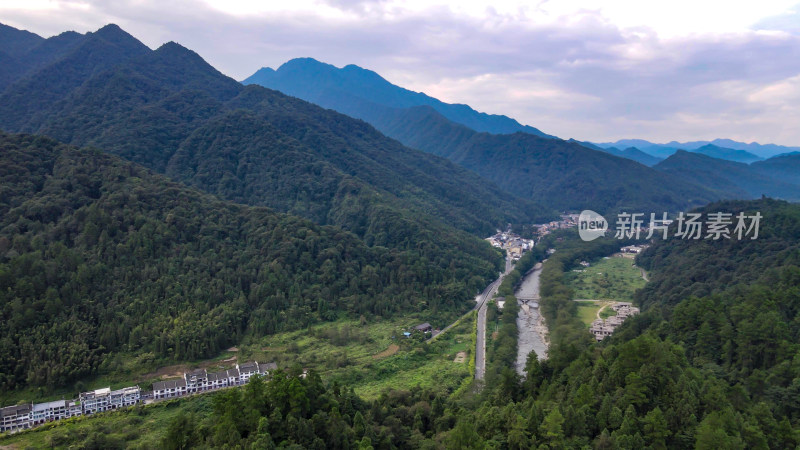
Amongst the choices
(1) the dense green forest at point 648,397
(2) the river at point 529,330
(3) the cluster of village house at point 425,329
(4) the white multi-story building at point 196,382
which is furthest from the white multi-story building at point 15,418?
(2) the river at point 529,330

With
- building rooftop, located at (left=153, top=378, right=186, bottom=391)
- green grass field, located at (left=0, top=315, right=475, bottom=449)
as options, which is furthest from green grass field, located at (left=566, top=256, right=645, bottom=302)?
building rooftop, located at (left=153, top=378, right=186, bottom=391)

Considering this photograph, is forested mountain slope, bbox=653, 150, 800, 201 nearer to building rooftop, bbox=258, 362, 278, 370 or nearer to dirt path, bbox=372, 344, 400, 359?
dirt path, bbox=372, 344, 400, 359

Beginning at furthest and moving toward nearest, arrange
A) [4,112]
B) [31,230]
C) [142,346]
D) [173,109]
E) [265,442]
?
1. [173,109]
2. [4,112]
3. [31,230]
4. [142,346]
5. [265,442]

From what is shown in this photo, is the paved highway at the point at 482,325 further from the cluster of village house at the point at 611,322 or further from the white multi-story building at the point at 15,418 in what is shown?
the white multi-story building at the point at 15,418

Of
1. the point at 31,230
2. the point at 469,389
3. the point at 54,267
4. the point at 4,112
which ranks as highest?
the point at 4,112

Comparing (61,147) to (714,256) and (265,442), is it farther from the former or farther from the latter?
(714,256)

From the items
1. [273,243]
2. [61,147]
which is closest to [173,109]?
[61,147]
